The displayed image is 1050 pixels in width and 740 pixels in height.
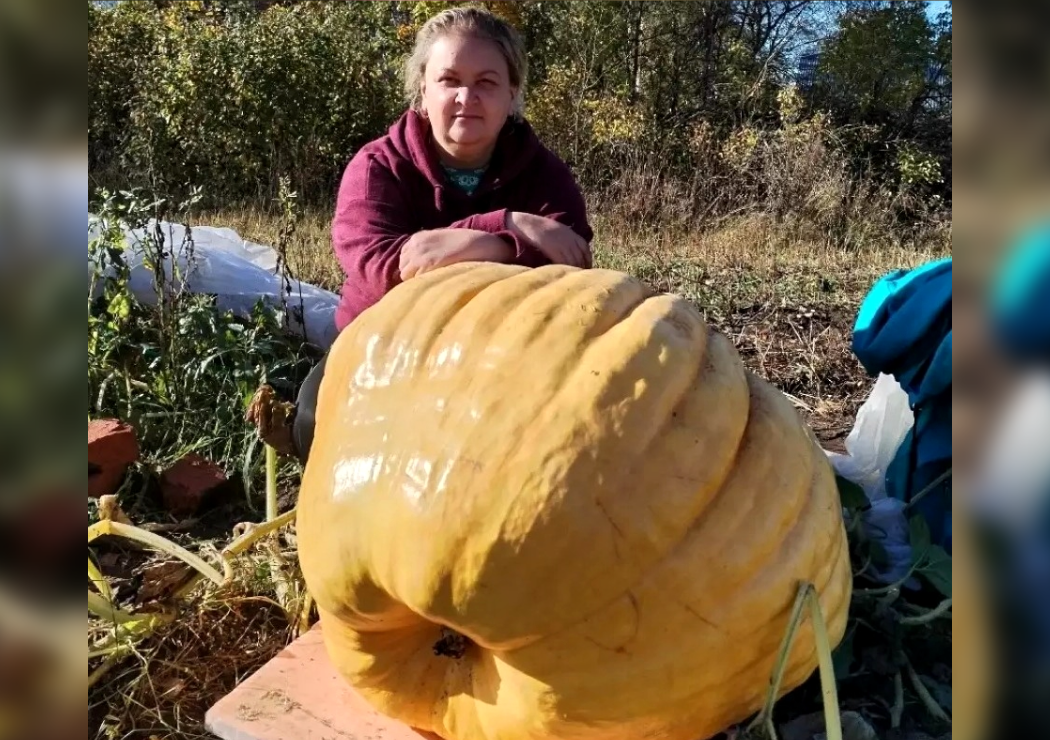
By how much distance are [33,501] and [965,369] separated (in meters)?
0.54

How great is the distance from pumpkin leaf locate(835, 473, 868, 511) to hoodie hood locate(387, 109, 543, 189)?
3.55 feet

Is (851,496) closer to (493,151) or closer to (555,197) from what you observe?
(555,197)

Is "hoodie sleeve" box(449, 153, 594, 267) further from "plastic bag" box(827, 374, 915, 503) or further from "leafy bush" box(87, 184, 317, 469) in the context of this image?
"leafy bush" box(87, 184, 317, 469)

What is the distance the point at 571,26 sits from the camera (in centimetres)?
1058

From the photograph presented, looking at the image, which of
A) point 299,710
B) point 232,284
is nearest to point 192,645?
point 299,710

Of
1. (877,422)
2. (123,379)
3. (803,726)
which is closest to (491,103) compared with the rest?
(877,422)

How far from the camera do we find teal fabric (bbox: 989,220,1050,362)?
0.49 meters

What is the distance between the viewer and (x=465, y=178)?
2.17 metres

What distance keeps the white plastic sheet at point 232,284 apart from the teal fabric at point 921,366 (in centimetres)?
195

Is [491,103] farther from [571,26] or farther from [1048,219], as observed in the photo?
[571,26]

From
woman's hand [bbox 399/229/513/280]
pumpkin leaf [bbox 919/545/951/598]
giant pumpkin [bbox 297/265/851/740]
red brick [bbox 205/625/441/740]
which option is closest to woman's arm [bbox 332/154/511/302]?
woman's hand [bbox 399/229/513/280]

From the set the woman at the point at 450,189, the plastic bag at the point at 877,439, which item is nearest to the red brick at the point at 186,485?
the woman at the point at 450,189

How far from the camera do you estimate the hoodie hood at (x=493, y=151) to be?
2104mm

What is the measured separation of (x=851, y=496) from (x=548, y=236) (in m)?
0.88
